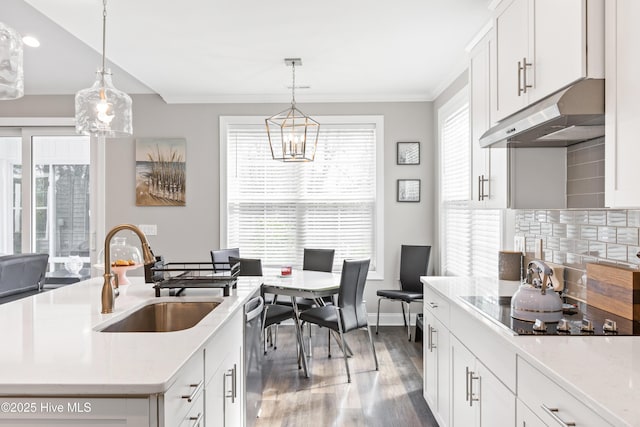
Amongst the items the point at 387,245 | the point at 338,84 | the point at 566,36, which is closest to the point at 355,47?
the point at 338,84

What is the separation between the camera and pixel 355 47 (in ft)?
11.5

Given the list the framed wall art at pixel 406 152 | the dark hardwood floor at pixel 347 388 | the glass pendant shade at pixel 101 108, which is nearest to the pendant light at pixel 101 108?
the glass pendant shade at pixel 101 108

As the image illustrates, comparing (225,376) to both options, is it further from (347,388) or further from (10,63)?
(347,388)

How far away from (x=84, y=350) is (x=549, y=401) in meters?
1.36

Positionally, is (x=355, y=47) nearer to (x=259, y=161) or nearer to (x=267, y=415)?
(x=259, y=161)

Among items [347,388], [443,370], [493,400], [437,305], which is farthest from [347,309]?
[493,400]

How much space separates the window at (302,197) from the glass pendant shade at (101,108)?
102 inches

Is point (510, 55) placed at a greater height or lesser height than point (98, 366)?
greater

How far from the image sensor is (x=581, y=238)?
2223mm

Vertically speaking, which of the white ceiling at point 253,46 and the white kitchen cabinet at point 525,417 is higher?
the white ceiling at point 253,46

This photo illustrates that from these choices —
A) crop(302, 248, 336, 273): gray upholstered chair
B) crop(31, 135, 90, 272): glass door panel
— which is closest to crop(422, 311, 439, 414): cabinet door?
crop(302, 248, 336, 273): gray upholstered chair

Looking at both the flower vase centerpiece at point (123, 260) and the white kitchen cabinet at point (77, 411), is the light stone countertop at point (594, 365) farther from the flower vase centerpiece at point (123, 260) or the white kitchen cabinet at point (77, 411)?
the flower vase centerpiece at point (123, 260)

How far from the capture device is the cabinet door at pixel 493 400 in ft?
5.13

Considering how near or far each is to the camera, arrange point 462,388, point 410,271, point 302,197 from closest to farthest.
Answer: point 462,388, point 410,271, point 302,197
